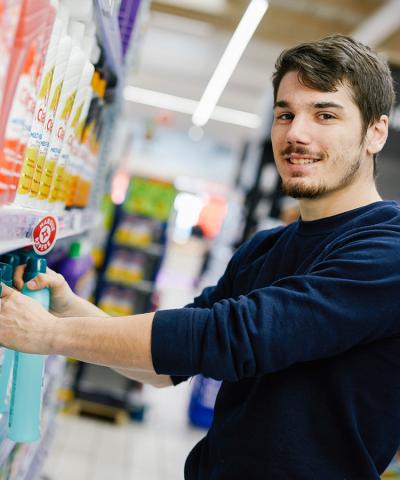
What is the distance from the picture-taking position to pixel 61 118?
1.39 metres

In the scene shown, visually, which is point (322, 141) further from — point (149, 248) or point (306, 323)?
point (149, 248)

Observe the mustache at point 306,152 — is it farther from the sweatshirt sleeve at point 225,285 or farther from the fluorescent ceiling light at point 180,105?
the fluorescent ceiling light at point 180,105

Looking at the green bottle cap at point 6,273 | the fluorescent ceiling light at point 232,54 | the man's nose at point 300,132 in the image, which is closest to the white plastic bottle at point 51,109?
the green bottle cap at point 6,273

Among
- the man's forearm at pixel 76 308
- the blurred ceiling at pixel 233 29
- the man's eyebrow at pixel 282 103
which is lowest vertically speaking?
the man's forearm at pixel 76 308

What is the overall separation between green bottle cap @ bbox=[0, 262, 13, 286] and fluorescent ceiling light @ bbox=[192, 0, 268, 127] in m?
5.22

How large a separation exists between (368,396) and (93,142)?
3.98 ft

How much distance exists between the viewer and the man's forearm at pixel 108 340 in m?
1.24

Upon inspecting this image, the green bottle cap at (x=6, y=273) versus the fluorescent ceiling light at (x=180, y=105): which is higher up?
the fluorescent ceiling light at (x=180, y=105)

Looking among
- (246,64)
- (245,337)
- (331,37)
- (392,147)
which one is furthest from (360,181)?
(246,64)

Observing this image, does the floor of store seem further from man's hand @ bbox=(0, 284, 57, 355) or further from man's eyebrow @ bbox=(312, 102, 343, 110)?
man's eyebrow @ bbox=(312, 102, 343, 110)

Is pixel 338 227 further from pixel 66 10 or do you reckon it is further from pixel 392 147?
pixel 392 147

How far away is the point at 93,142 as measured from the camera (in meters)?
2.04

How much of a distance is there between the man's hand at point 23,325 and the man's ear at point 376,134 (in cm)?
100

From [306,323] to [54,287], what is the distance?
656 millimetres
